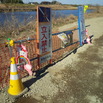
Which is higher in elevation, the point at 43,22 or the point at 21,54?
the point at 43,22

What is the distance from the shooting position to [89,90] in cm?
308

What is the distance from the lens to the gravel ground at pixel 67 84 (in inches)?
110

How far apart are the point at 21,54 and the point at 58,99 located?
1.44m

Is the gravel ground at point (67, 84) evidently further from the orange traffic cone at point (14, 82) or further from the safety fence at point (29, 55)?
the safety fence at point (29, 55)

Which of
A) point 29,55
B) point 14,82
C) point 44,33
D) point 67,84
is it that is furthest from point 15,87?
point 44,33

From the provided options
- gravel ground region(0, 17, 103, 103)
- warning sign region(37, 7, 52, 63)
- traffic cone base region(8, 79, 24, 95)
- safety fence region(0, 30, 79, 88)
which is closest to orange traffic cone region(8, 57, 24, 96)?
traffic cone base region(8, 79, 24, 95)

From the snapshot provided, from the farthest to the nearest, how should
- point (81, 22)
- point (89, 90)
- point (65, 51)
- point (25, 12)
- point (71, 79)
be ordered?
1. point (25, 12)
2. point (81, 22)
3. point (65, 51)
4. point (71, 79)
5. point (89, 90)

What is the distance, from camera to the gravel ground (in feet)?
9.20

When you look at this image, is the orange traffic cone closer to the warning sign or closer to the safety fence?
the safety fence

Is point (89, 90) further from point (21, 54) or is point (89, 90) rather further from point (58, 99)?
point (21, 54)

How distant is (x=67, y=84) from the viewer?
A: 10.9 feet

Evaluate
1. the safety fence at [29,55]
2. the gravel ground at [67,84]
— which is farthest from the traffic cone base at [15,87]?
the safety fence at [29,55]

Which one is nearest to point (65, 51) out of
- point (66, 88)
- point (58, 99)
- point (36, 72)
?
point (36, 72)

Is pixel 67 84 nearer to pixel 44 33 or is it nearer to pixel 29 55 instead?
pixel 44 33
